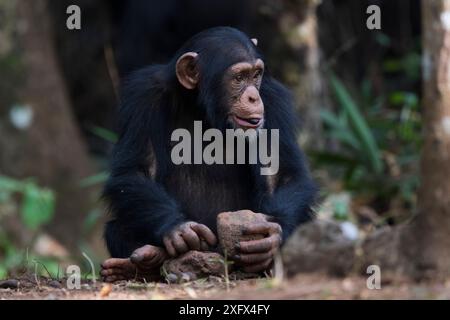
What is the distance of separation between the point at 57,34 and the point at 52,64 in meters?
2.18

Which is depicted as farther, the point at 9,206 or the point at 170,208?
the point at 9,206

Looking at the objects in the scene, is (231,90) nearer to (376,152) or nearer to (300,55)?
(376,152)

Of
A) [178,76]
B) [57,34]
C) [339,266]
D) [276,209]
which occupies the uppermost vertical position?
[57,34]

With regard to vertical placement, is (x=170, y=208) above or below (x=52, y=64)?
below

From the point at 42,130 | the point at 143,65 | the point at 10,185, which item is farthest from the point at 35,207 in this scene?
the point at 143,65

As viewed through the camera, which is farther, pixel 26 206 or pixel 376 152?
pixel 26 206

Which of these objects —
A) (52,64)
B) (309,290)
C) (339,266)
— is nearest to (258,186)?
(339,266)

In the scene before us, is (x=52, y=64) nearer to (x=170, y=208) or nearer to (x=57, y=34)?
(x=57, y=34)

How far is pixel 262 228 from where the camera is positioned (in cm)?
531

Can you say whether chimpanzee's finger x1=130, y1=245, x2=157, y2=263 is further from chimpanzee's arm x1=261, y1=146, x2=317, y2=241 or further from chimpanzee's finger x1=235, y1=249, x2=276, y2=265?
chimpanzee's arm x1=261, y1=146, x2=317, y2=241

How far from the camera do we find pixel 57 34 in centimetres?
1377

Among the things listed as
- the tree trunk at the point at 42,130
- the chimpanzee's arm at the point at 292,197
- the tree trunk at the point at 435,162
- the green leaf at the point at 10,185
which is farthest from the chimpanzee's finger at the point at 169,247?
the tree trunk at the point at 42,130

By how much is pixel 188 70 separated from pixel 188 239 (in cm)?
120

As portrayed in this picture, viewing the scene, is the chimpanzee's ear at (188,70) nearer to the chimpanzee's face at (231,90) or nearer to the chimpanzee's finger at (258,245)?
the chimpanzee's face at (231,90)
